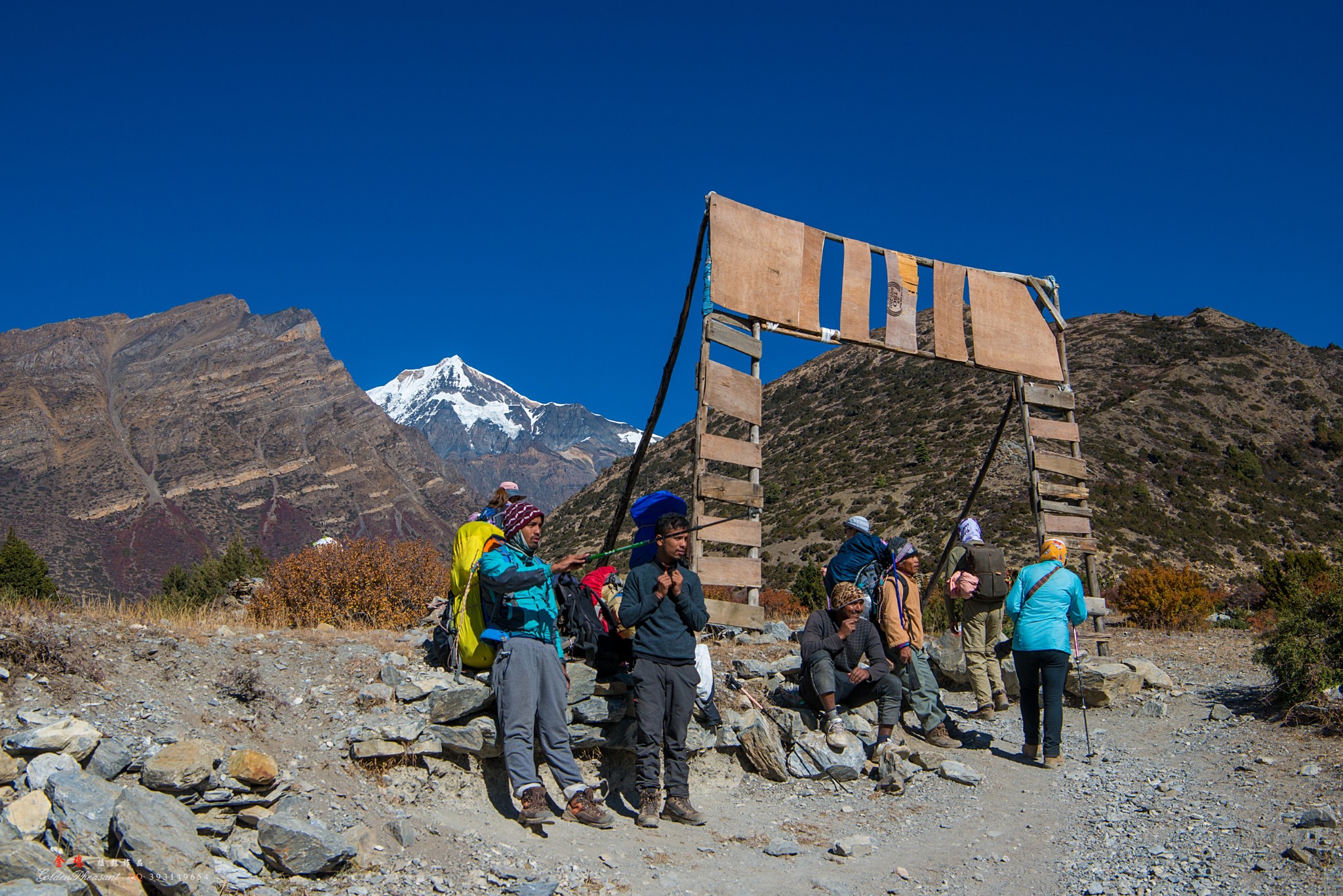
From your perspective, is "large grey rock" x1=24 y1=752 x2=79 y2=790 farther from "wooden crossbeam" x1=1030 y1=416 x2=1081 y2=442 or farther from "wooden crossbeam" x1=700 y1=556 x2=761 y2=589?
"wooden crossbeam" x1=1030 y1=416 x2=1081 y2=442

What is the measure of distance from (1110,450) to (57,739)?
141 feet

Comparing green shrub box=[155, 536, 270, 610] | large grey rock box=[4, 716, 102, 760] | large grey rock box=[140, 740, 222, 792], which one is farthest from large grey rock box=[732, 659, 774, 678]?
green shrub box=[155, 536, 270, 610]

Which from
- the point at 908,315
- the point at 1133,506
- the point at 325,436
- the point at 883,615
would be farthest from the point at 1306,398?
the point at 325,436

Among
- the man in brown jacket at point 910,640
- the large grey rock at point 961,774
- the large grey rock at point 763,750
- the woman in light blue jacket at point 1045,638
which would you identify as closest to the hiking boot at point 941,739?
the man in brown jacket at point 910,640

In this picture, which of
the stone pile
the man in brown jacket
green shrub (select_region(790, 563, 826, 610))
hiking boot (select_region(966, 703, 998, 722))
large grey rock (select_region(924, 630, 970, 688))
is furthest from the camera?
green shrub (select_region(790, 563, 826, 610))

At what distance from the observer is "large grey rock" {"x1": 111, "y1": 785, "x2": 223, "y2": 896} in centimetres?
377

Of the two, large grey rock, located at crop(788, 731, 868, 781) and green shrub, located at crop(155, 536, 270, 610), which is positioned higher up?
green shrub, located at crop(155, 536, 270, 610)

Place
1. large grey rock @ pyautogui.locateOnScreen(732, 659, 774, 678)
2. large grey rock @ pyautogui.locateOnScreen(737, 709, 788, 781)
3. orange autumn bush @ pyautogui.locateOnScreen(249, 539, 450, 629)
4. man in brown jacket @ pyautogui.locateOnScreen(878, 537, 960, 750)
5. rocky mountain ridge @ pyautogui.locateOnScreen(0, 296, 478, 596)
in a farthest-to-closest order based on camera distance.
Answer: rocky mountain ridge @ pyautogui.locateOnScreen(0, 296, 478, 596), orange autumn bush @ pyautogui.locateOnScreen(249, 539, 450, 629), large grey rock @ pyautogui.locateOnScreen(732, 659, 774, 678), man in brown jacket @ pyautogui.locateOnScreen(878, 537, 960, 750), large grey rock @ pyautogui.locateOnScreen(737, 709, 788, 781)

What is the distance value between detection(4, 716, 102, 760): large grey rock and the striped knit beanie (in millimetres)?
2342

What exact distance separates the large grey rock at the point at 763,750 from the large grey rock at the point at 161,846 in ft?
→ 11.5

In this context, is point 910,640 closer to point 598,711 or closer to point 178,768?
point 598,711

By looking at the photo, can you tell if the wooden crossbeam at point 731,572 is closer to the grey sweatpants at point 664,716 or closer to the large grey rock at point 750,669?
the large grey rock at point 750,669

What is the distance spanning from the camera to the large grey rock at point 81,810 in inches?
→ 154

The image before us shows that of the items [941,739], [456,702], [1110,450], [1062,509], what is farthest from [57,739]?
[1110,450]
